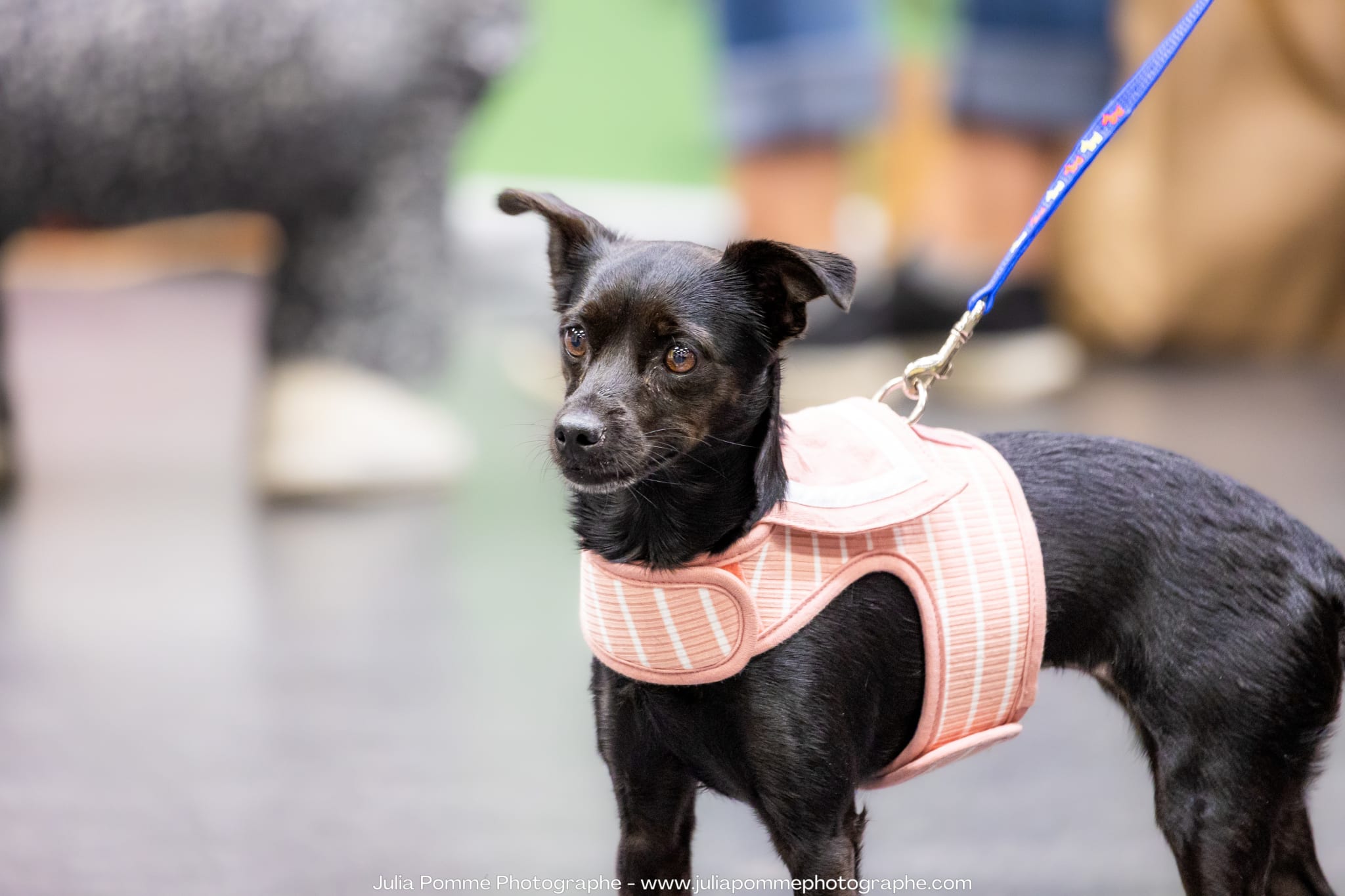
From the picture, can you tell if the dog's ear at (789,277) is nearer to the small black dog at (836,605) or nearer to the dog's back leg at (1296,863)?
the small black dog at (836,605)

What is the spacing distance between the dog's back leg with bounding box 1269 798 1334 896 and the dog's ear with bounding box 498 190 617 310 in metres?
0.73

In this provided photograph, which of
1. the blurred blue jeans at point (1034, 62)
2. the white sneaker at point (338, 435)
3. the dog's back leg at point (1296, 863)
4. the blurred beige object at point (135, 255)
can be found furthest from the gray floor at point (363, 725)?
the blurred beige object at point (135, 255)

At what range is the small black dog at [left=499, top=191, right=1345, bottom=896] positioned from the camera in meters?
1.05

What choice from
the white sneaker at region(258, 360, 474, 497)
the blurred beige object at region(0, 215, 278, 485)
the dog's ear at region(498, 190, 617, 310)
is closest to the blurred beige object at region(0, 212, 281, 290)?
the blurred beige object at region(0, 215, 278, 485)

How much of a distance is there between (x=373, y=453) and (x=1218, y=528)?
2266mm

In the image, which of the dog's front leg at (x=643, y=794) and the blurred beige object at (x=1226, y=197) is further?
the blurred beige object at (x=1226, y=197)

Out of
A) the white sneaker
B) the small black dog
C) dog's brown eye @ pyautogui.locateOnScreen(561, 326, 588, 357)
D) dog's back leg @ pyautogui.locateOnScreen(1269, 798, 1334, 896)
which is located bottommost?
the white sneaker

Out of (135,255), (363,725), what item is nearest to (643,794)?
(363,725)

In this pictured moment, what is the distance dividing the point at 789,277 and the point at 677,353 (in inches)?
4.0

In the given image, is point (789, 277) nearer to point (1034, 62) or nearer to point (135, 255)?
point (1034, 62)

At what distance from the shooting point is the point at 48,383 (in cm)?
432

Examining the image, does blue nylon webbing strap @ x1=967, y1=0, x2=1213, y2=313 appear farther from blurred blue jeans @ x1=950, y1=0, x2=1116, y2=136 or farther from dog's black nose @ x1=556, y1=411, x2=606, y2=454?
blurred blue jeans @ x1=950, y1=0, x2=1116, y2=136

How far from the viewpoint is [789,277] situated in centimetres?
108

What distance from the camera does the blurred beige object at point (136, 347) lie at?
352cm
